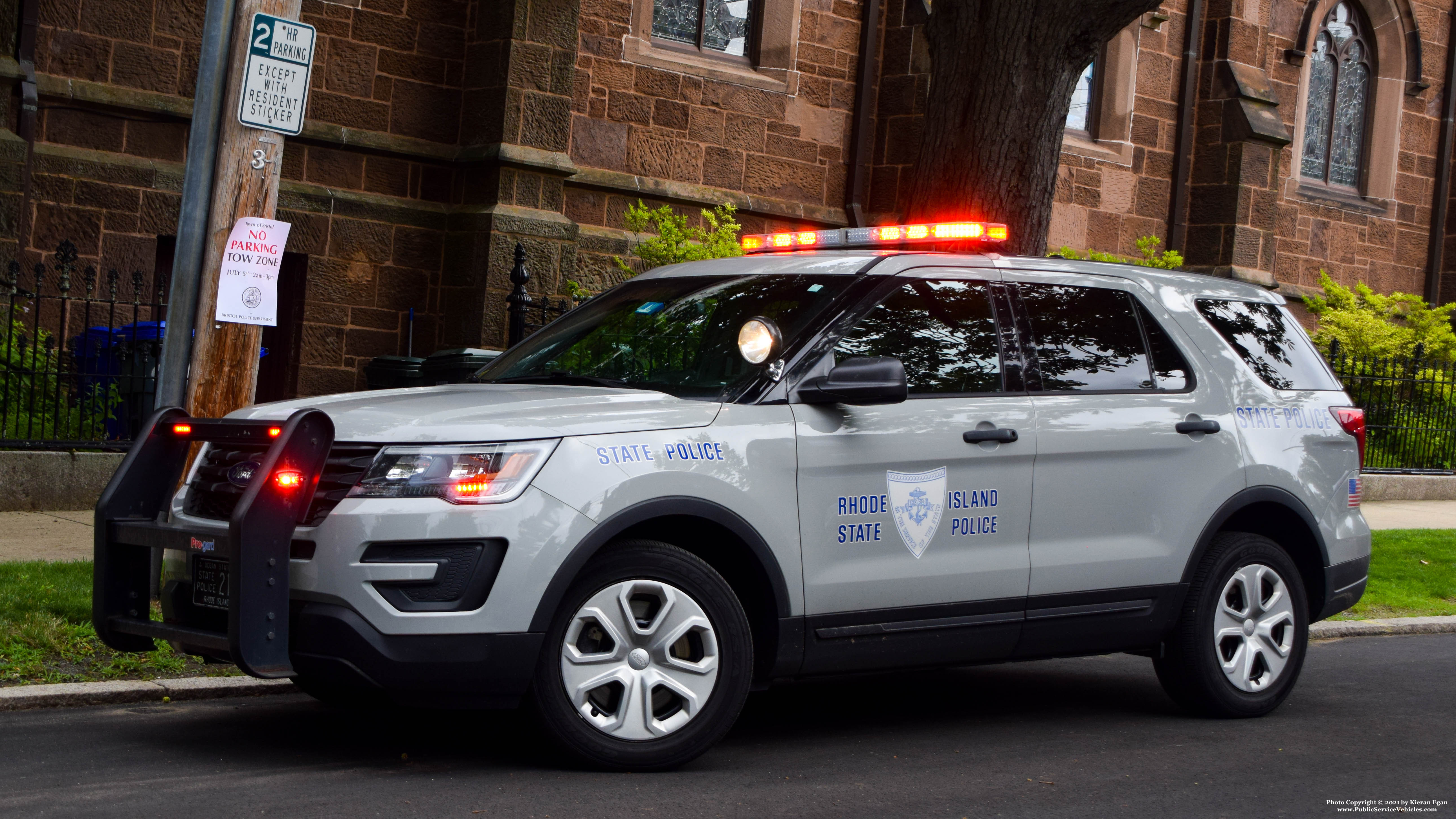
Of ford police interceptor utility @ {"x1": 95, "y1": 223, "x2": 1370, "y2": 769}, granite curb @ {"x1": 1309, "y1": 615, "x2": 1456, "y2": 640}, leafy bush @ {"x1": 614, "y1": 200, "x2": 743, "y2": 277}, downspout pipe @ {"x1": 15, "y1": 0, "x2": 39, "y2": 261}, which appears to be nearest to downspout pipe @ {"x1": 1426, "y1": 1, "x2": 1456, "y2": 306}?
leafy bush @ {"x1": 614, "y1": 200, "x2": 743, "y2": 277}

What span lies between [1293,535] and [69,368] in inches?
324

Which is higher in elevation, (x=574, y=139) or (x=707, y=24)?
(x=707, y=24)

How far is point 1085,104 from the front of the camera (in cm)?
1939

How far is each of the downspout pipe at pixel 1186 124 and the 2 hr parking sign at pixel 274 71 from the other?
14.6 meters

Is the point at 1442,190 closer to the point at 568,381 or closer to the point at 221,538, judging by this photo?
the point at 568,381

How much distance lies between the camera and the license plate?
4.98 m

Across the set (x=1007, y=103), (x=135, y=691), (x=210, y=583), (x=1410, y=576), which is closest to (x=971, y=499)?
(x=210, y=583)

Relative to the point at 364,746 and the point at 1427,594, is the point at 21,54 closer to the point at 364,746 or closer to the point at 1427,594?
the point at 364,746

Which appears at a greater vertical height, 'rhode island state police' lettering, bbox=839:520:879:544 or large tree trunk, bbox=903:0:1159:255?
large tree trunk, bbox=903:0:1159:255

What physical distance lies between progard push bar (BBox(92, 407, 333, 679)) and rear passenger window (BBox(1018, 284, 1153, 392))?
285 centimetres

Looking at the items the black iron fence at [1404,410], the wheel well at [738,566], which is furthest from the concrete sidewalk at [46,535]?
the black iron fence at [1404,410]

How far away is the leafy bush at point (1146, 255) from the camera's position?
16.6m

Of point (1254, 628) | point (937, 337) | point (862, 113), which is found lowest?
point (1254, 628)

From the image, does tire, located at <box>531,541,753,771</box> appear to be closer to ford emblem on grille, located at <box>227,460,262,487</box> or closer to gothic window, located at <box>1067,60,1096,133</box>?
ford emblem on grille, located at <box>227,460,262,487</box>
